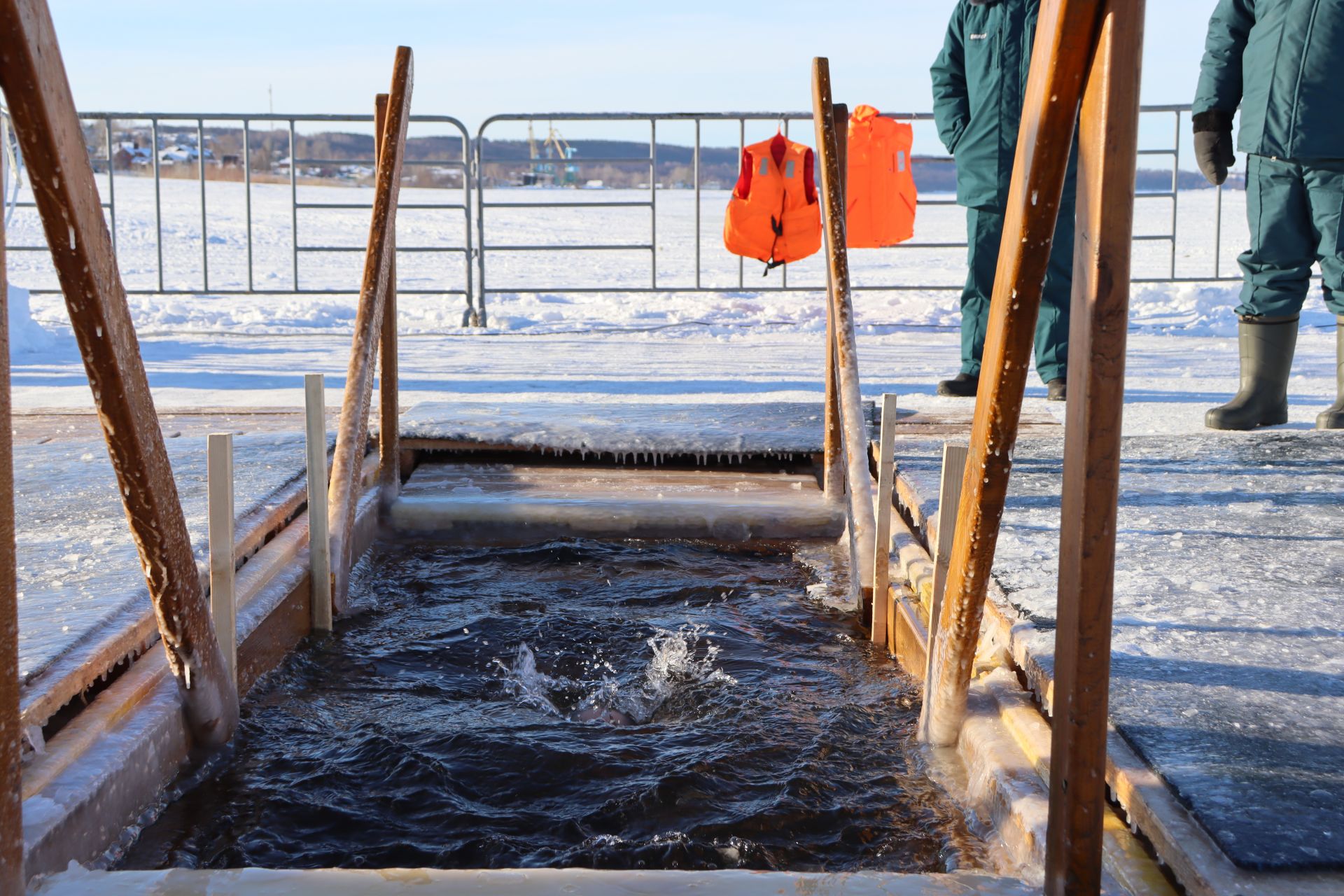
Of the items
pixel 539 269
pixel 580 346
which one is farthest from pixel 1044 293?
pixel 539 269

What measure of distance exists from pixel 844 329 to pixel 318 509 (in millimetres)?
1566

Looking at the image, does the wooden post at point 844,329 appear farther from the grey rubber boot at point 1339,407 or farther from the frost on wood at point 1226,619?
the grey rubber boot at point 1339,407

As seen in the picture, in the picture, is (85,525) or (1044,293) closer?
(85,525)

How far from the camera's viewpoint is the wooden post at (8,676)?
153cm

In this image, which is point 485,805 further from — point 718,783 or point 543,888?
point 543,888

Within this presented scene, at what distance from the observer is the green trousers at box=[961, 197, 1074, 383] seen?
5.43 m

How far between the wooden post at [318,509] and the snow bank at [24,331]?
5.50 metres

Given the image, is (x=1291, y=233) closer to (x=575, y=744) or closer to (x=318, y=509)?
(x=575, y=744)

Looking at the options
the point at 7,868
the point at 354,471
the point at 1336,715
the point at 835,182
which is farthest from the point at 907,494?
the point at 7,868

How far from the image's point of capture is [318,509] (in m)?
3.19

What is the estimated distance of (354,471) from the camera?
139 inches

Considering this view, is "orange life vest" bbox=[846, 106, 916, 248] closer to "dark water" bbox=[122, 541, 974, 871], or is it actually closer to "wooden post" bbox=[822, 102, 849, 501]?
"wooden post" bbox=[822, 102, 849, 501]

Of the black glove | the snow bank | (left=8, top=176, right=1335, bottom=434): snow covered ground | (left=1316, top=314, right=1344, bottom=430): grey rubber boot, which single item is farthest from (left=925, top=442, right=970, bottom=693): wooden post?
the snow bank

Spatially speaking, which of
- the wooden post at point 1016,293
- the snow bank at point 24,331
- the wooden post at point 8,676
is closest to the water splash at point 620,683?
the wooden post at point 1016,293
